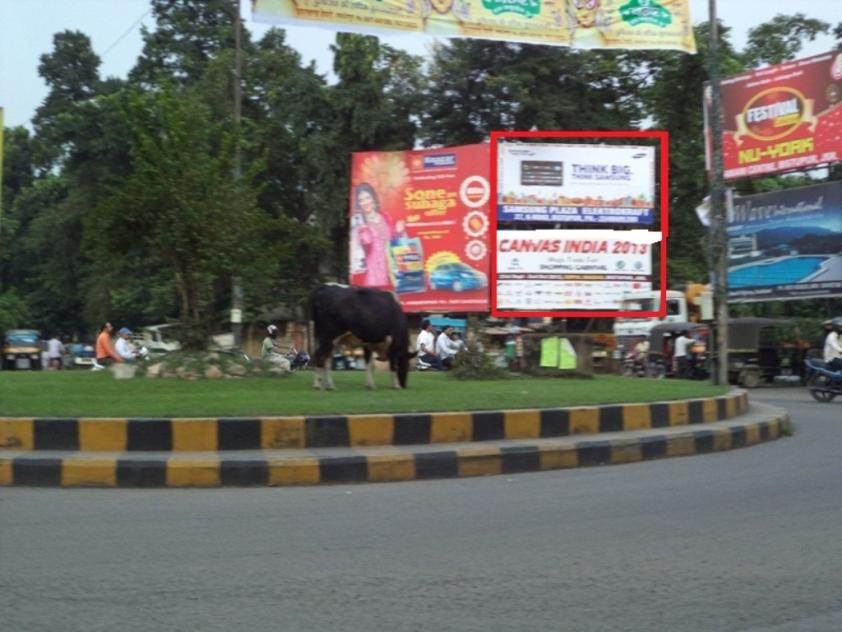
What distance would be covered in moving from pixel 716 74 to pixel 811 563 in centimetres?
1151

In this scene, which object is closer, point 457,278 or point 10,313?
point 457,278

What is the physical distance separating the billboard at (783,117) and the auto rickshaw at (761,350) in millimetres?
4205

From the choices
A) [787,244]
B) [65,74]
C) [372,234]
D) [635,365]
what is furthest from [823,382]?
[65,74]

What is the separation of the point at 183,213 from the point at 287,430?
4.66m

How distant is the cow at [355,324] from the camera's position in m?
11.9

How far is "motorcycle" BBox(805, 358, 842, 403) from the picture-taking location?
740 inches

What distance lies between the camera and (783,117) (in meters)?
27.0

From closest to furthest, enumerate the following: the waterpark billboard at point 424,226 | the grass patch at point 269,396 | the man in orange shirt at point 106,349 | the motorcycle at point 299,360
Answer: the grass patch at point 269,396 → the man in orange shirt at point 106,349 → the motorcycle at point 299,360 → the waterpark billboard at point 424,226

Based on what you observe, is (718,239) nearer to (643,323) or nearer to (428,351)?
(428,351)

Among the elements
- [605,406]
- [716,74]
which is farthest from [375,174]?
[605,406]

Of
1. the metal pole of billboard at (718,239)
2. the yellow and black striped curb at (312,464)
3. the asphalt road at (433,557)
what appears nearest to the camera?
the asphalt road at (433,557)

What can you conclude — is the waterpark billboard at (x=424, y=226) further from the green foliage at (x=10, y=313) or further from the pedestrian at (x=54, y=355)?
the green foliage at (x=10, y=313)

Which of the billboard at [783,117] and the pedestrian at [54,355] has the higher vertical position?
the billboard at [783,117]

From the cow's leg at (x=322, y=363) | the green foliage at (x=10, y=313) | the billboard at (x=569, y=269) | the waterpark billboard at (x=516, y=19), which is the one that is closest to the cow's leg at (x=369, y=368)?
the cow's leg at (x=322, y=363)
